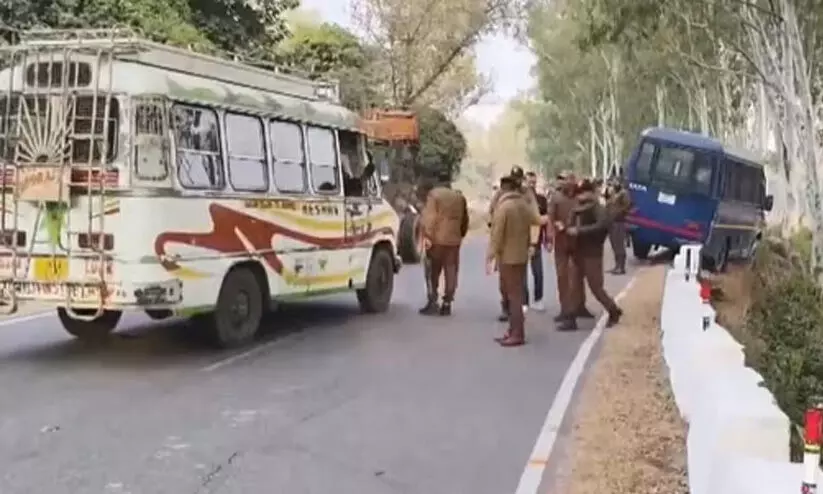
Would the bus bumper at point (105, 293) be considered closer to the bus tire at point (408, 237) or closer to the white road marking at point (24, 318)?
the white road marking at point (24, 318)

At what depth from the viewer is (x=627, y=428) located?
8.70m

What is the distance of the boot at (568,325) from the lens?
549 inches

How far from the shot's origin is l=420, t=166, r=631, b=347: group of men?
40.9 ft

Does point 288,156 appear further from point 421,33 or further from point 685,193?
point 421,33

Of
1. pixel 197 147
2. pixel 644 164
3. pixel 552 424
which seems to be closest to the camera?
pixel 552 424

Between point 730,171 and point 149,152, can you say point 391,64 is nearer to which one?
point 730,171

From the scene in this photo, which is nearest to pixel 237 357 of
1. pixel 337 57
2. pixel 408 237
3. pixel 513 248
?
pixel 513 248

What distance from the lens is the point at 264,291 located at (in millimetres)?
12359

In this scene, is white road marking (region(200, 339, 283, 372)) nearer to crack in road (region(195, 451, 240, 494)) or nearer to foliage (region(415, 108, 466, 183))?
crack in road (region(195, 451, 240, 494))

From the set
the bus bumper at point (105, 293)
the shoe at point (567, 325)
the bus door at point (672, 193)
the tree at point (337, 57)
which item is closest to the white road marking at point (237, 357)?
the bus bumper at point (105, 293)

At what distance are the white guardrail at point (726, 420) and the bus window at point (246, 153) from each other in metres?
4.69

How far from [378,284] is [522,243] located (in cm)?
341

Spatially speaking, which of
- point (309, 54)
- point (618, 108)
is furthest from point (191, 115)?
point (618, 108)

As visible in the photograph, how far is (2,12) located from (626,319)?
13.0m
